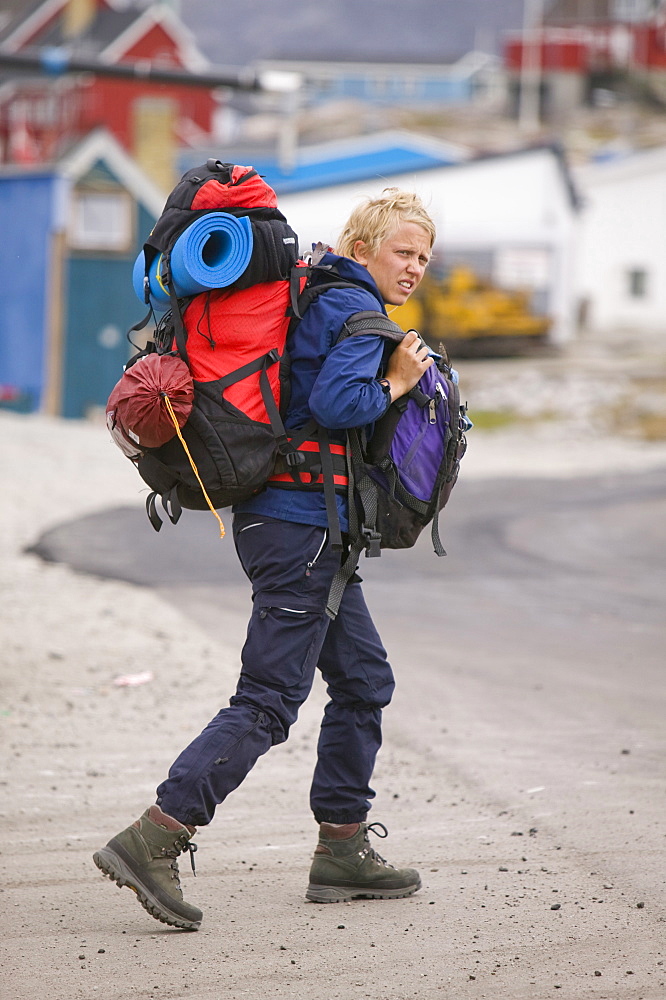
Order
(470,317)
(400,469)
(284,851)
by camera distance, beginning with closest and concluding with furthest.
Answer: (400,469)
(284,851)
(470,317)

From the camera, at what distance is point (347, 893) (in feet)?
12.3

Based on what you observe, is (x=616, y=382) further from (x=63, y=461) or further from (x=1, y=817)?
(x=1, y=817)

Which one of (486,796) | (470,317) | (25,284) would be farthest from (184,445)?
(470,317)

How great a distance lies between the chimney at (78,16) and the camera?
54.5 m

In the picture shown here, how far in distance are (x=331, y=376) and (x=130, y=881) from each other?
1.41 metres

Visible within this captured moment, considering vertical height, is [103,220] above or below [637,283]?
above

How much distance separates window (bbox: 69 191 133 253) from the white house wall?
410 inches

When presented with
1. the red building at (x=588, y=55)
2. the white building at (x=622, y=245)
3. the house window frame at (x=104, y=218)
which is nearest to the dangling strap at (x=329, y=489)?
the house window frame at (x=104, y=218)

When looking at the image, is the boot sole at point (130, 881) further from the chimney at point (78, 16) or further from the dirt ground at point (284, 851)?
the chimney at point (78, 16)

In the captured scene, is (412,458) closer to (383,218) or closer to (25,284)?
(383,218)

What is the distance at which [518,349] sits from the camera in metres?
28.8

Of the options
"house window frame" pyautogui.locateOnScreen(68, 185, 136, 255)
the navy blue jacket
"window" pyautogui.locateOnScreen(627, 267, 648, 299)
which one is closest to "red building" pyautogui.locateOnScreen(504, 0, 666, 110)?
Result: "window" pyautogui.locateOnScreen(627, 267, 648, 299)

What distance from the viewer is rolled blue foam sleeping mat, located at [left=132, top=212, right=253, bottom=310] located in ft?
10.7

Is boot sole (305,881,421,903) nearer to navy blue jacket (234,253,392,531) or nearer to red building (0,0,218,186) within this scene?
navy blue jacket (234,253,392,531)
